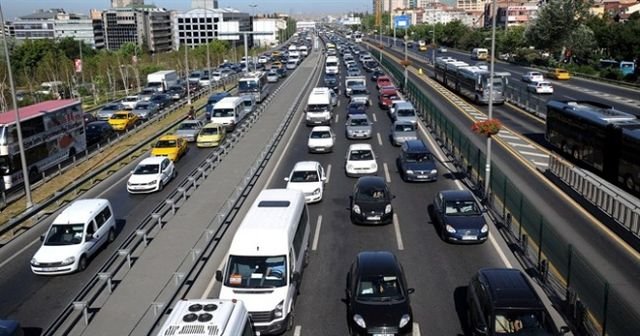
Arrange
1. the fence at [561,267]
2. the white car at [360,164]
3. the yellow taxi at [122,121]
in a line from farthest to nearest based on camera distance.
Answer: the yellow taxi at [122,121]
the white car at [360,164]
the fence at [561,267]

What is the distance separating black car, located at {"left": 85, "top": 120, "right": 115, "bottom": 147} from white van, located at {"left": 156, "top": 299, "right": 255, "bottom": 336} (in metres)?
33.0

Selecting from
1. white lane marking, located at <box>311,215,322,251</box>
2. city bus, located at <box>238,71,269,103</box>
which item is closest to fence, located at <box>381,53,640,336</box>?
white lane marking, located at <box>311,215,322,251</box>

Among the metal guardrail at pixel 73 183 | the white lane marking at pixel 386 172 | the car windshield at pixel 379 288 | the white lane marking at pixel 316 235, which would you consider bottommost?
the white lane marking at pixel 316 235

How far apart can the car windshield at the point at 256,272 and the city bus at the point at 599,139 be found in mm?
15171

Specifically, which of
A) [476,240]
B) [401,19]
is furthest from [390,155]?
[401,19]

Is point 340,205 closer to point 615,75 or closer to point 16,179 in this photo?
point 16,179

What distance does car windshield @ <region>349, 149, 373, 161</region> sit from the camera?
30078 millimetres

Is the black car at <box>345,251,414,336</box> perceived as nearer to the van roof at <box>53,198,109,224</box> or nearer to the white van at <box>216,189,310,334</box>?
the white van at <box>216,189,310,334</box>

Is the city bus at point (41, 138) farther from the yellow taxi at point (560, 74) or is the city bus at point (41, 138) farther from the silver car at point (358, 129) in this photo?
the yellow taxi at point (560, 74)

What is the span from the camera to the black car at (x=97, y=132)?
1641 inches

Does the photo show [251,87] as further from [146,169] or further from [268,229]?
[268,229]

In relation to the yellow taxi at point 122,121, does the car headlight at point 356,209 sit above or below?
below

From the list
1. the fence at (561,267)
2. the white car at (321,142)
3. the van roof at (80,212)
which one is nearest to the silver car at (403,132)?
the white car at (321,142)

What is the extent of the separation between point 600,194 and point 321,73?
230 ft
